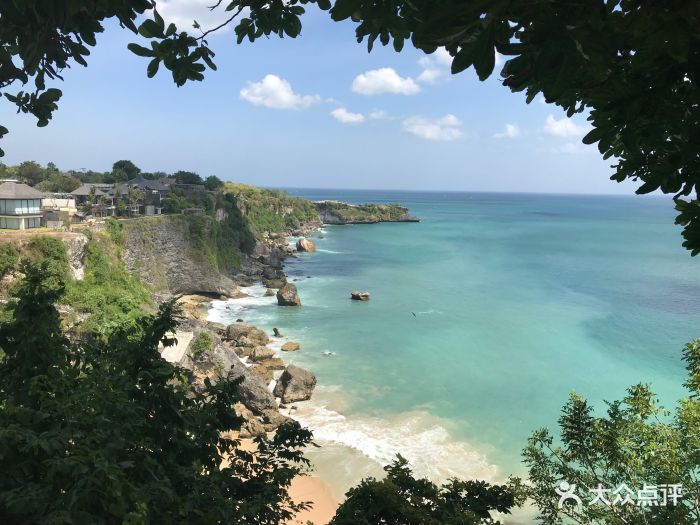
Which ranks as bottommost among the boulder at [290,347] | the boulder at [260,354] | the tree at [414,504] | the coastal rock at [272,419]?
the coastal rock at [272,419]

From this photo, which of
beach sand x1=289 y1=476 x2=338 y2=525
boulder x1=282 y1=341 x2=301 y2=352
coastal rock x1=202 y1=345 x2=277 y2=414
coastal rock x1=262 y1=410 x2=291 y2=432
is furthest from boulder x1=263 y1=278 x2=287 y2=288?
beach sand x1=289 y1=476 x2=338 y2=525

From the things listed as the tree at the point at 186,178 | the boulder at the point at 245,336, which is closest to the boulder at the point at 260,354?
the boulder at the point at 245,336

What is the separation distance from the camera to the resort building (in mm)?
22844

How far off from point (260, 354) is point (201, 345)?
13.3 feet

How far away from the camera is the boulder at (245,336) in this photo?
80.1 ft

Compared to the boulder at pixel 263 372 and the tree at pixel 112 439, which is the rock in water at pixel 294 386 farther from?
the tree at pixel 112 439

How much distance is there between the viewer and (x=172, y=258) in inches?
1291

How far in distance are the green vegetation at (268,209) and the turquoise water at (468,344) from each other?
15466 millimetres

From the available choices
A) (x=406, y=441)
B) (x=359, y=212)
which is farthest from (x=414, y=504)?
(x=359, y=212)

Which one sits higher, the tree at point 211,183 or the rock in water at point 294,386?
the tree at point 211,183

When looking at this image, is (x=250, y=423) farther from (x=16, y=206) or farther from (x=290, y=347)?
(x=16, y=206)

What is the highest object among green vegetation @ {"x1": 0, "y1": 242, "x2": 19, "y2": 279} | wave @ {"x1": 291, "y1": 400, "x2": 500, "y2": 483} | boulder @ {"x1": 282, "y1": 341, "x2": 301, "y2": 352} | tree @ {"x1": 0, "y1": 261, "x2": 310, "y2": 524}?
tree @ {"x1": 0, "y1": 261, "x2": 310, "y2": 524}

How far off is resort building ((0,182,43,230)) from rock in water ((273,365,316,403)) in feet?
51.5

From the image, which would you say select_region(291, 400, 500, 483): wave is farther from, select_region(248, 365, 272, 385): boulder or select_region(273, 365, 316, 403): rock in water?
select_region(248, 365, 272, 385): boulder
